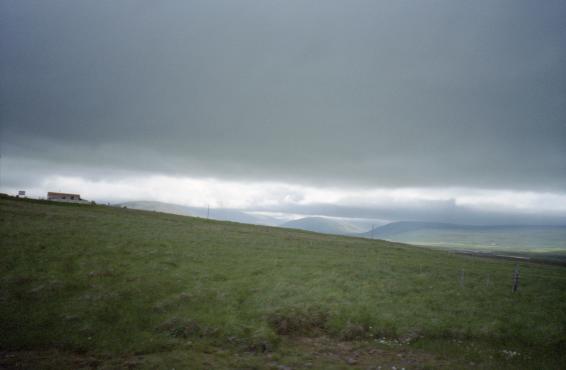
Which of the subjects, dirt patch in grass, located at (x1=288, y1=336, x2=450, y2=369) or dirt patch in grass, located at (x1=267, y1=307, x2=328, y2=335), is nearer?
dirt patch in grass, located at (x1=288, y1=336, x2=450, y2=369)

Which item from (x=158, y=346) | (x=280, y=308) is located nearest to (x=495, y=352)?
(x=280, y=308)

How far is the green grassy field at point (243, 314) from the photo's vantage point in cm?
1812

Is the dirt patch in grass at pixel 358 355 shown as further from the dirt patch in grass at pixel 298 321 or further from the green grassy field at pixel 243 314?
the dirt patch in grass at pixel 298 321

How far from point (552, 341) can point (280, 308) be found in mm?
18469

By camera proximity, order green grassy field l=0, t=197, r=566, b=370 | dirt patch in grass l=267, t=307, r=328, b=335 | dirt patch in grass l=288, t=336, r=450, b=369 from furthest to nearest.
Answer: dirt patch in grass l=267, t=307, r=328, b=335, green grassy field l=0, t=197, r=566, b=370, dirt patch in grass l=288, t=336, r=450, b=369

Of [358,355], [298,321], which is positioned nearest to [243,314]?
[298,321]

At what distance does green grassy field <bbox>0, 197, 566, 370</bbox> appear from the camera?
59.5 feet

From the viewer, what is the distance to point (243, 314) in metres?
23.4

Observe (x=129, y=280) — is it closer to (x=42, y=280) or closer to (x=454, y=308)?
(x=42, y=280)

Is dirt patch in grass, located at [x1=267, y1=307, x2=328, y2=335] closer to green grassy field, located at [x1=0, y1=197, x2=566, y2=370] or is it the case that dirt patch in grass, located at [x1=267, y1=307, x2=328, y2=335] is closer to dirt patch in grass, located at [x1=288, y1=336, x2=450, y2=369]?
green grassy field, located at [x1=0, y1=197, x2=566, y2=370]

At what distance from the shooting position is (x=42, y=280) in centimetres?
2570

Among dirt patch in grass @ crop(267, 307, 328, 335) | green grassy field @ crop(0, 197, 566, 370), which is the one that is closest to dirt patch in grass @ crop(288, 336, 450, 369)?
green grassy field @ crop(0, 197, 566, 370)

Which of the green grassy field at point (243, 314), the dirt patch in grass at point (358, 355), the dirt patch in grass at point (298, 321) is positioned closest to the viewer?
the dirt patch in grass at point (358, 355)

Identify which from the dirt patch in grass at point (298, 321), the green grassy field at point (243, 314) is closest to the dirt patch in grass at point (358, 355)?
the green grassy field at point (243, 314)
